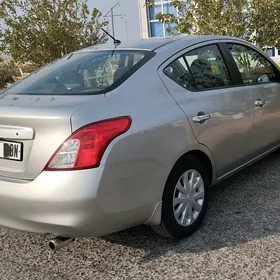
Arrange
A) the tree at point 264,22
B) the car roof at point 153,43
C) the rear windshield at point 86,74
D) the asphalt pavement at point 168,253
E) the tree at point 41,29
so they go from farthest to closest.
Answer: the tree at point 41,29 → the tree at point 264,22 → the car roof at point 153,43 → the rear windshield at point 86,74 → the asphalt pavement at point 168,253

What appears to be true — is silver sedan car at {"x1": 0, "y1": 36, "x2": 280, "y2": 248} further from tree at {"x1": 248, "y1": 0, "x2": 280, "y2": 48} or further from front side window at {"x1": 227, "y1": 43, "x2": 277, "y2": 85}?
tree at {"x1": 248, "y1": 0, "x2": 280, "y2": 48}

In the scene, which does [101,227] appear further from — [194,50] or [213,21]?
[213,21]

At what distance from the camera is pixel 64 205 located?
2434 mm

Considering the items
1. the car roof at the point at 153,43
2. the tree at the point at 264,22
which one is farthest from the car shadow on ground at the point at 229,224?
the tree at the point at 264,22

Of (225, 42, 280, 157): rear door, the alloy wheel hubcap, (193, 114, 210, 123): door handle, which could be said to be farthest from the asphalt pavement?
(193, 114, 210, 123): door handle

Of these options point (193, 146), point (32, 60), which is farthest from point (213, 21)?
point (193, 146)

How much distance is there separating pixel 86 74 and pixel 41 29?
6470 millimetres

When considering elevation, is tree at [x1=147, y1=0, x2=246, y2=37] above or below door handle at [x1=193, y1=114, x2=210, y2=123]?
above

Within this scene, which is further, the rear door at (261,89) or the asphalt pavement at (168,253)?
the rear door at (261,89)

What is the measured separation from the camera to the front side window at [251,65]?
399 centimetres

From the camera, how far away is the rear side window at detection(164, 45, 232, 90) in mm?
3229

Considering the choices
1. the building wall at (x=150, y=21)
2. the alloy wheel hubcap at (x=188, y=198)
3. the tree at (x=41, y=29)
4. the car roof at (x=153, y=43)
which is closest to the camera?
the alloy wheel hubcap at (x=188, y=198)

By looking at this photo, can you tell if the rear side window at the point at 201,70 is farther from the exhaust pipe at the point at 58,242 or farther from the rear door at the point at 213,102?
the exhaust pipe at the point at 58,242

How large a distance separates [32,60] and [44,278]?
24.1ft
